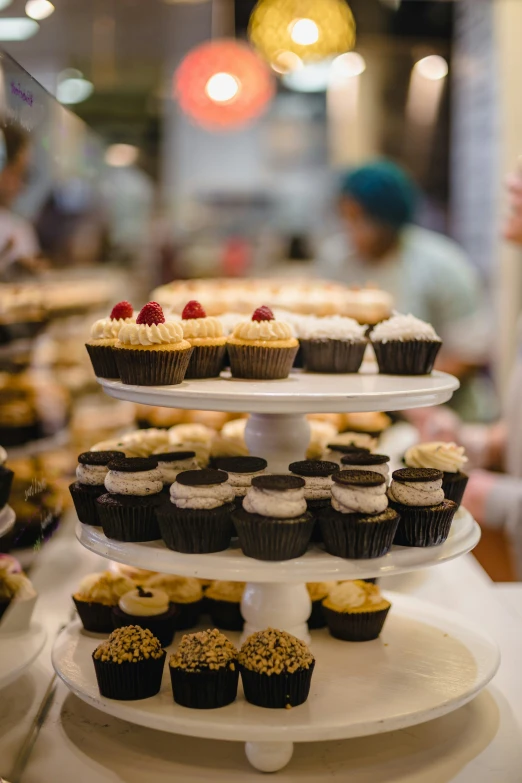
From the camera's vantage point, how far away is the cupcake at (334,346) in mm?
2127

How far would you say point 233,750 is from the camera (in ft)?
6.01

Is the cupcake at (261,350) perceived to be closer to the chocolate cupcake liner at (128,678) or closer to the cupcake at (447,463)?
the cupcake at (447,463)

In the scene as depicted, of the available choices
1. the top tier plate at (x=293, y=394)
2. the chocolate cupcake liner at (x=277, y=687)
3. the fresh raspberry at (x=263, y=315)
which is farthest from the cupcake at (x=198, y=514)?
the fresh raspberry at (x=263, y=315)

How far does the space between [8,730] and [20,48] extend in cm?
167

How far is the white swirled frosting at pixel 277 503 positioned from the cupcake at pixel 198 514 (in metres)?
0.07

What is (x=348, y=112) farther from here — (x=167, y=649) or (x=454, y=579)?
(x=167, y=649)

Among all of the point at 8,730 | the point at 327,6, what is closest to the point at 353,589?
the point at 8,730

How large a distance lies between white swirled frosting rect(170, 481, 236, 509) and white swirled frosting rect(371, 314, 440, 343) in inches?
23.2

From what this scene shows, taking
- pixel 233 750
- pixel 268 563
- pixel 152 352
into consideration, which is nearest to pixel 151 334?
pixel 152 352

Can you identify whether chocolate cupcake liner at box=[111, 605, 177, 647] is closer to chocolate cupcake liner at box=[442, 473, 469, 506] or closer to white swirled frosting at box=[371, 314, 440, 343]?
chocolate cupcake liner at box=[442, 473, 469, 506]

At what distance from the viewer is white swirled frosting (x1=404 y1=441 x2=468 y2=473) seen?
2186mm

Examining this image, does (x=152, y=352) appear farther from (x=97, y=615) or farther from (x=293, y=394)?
(x=97, y=615)

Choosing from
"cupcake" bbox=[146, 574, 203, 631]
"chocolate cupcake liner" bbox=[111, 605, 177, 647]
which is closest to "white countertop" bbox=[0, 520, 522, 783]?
"chocolate cupcake liner" bbox=[111, 605, 177, 647]

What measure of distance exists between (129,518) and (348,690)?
1.95ft
